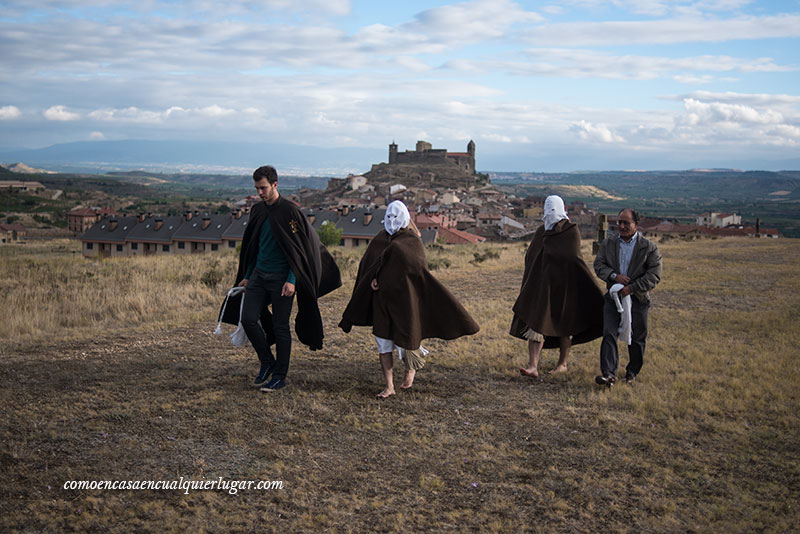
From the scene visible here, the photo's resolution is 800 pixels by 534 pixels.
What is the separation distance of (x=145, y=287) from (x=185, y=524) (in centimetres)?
1004

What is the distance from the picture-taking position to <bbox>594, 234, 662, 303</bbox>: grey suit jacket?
6.79 m

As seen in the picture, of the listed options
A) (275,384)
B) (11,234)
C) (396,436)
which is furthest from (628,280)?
(11,234)

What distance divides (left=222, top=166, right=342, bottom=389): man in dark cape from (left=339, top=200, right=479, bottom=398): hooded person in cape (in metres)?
0.40

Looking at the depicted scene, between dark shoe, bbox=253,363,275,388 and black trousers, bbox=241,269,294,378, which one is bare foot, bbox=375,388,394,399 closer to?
black trousers, bbox=241,269,294,378

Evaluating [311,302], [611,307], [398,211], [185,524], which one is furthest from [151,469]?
[611,307]

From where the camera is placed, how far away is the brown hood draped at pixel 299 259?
20.5ft

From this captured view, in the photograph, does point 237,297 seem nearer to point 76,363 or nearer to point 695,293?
point 76,363

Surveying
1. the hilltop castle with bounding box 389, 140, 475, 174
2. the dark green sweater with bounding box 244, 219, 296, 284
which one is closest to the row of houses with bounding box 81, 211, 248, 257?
the dark green sweater with bounding box 244, 219, 296, 284

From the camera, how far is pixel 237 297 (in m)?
6.66

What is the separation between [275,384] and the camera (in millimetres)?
6398

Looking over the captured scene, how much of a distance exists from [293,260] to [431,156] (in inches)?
6438

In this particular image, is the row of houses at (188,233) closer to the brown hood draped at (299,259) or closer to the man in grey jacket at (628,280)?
the man in grey jacket at (628,280)

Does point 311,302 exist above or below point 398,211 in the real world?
below

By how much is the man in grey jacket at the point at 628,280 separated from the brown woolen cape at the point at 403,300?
1501 millimetres
